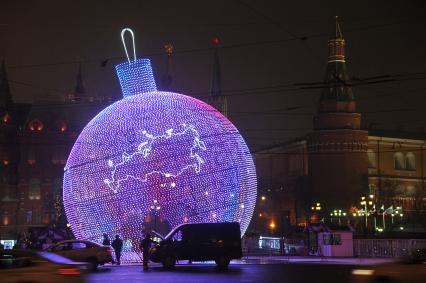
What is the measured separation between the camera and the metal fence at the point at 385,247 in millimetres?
31995

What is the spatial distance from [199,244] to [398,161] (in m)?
75.4

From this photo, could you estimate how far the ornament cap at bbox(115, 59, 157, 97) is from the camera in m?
28.1

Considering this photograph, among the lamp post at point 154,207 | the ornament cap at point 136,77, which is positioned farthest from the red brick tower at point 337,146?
the lamp post at point 154,207

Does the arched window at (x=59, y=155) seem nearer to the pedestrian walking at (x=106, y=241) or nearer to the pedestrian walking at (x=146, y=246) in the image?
the pedestrian walking at (x=106, y=241)

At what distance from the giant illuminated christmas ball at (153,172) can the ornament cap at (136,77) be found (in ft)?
4.04

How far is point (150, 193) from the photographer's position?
82.7ft

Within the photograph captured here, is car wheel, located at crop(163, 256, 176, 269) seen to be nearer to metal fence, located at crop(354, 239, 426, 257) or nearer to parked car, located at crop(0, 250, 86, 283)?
metal fence, located at crop(354, 239, 426, 257)

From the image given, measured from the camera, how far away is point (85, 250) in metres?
25.3

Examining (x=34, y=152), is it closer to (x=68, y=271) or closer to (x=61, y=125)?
(x=61, y=125)

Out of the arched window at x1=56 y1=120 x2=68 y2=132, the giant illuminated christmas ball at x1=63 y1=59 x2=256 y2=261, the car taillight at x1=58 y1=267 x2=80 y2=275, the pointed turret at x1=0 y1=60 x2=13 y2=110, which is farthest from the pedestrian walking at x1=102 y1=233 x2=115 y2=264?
the pointed turret at x1=0 y1=60 x2=13 y2=110

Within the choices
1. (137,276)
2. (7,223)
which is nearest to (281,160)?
(7,223)

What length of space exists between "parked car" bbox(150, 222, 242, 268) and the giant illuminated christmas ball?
0.64m

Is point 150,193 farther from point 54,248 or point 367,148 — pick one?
point 367,148

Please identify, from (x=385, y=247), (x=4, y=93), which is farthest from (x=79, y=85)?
(x=385, y=247)
